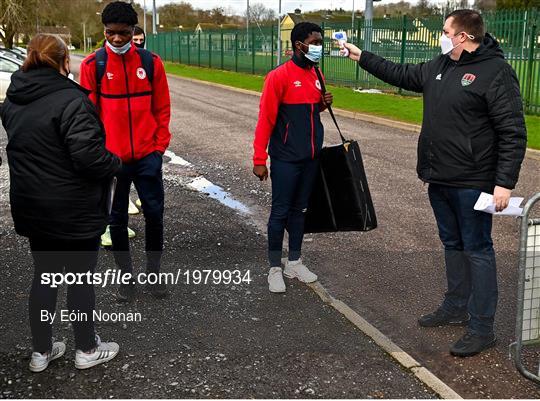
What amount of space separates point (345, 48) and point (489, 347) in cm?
229

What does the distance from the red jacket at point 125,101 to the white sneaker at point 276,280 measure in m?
1.33

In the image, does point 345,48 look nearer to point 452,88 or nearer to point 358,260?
point 452,88

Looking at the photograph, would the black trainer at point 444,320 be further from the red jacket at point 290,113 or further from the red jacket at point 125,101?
the red jacket at point 125,101

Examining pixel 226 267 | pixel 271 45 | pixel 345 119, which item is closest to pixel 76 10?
pixel 271 45

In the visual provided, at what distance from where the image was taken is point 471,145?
3623mm

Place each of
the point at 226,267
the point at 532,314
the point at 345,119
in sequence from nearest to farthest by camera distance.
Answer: the point at 532,314 < the point at 226,267 < the point at 345,119

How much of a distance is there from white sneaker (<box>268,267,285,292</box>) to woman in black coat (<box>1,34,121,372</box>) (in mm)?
1591

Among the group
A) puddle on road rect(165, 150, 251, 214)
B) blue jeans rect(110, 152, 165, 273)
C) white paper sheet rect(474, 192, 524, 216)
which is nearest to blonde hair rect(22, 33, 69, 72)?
blue jeans rect(110, 152, 165, 273)

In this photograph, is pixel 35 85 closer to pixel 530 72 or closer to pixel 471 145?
pixel 471 145

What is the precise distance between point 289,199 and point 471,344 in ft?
5.53

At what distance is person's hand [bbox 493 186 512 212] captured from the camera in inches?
137

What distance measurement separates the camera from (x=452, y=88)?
11.9ft

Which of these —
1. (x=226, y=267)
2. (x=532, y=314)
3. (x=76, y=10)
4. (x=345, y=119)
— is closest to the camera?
(x=532, y=314)

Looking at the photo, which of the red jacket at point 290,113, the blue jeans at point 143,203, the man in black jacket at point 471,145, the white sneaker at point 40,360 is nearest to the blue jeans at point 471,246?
the man in black jacket at point 471,145
